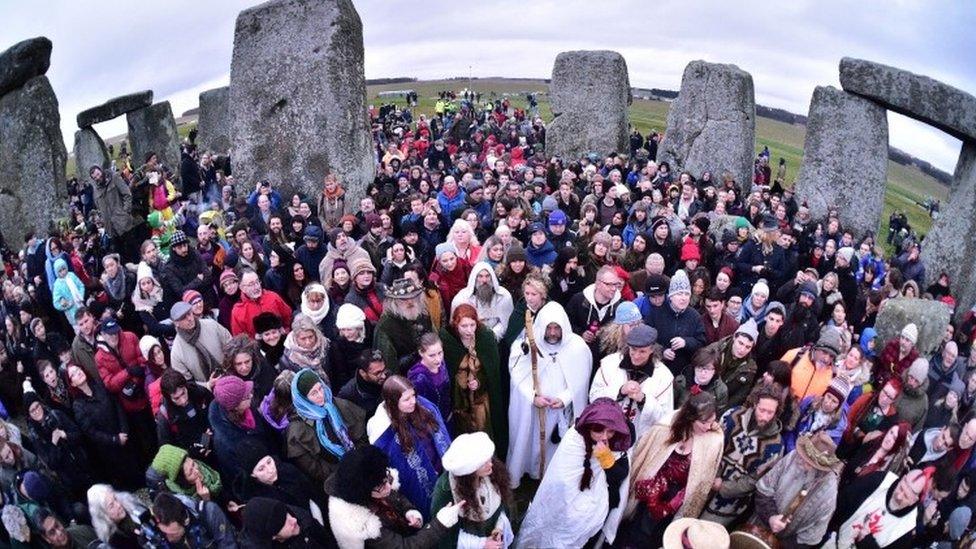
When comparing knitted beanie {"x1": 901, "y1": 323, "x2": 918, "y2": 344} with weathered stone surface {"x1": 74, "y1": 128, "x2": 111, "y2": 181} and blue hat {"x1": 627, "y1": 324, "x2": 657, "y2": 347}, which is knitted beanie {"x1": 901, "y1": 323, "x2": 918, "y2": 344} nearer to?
blue hat {"x1": 627, "y1": 324, "x2": 657, "y2": 347}

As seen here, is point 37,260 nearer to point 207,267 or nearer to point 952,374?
point 207,267

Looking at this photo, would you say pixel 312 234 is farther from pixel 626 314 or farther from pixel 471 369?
pixel 626 314

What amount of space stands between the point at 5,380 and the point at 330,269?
3.54 meters

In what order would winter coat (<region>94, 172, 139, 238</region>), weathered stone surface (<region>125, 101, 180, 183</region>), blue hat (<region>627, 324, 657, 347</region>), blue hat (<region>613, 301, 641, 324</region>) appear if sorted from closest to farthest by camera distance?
blue hat (<region>627, 324, 657, 347</region>) → blue hat (<region>613, 301, 641, 324</region>) → winter coat (<region>94, 172, 139, 238</region>) → weathered stone surface (<region>125, 101, 180, 183</region>)

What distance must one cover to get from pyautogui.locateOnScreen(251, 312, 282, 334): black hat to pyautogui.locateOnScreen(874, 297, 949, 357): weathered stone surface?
6989mm

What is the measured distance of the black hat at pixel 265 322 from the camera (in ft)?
19.1

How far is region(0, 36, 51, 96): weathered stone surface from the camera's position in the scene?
1145 cm

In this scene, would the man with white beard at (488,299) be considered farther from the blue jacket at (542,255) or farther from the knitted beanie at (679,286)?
the knitted beanie at (679,286)

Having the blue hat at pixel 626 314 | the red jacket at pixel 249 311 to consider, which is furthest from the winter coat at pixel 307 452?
Result: the blue hat at pixel 626 314

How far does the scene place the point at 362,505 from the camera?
12.2ft

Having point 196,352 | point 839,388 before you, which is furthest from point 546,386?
point 196,352

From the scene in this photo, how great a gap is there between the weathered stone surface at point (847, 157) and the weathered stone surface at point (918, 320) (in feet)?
20.4

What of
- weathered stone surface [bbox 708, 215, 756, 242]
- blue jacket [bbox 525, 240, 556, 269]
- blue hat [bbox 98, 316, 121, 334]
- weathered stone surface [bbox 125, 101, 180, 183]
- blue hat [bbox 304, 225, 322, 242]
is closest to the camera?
blue hat [bbox 98, 316, 121, 334]

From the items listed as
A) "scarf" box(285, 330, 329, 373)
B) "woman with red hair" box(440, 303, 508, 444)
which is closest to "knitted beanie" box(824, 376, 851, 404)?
"woman with red hair" box(440, 303, 508, 444)
